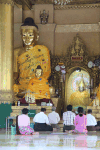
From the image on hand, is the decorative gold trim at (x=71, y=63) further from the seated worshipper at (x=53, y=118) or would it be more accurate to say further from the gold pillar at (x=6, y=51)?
the seated worshipper at (x=53, y=118)

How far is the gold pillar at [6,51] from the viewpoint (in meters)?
9.44

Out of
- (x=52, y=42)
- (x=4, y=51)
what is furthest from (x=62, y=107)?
(x=4, y=51)

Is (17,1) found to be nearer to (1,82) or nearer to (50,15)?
(50,15)

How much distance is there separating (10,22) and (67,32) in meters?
3.00

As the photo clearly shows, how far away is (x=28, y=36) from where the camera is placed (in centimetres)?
1150

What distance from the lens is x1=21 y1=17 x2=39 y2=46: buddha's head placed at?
11.3m

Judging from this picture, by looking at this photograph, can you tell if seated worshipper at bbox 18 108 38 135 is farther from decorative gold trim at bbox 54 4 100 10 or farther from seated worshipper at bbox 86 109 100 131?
decorative gold trim at bbox 54 4 100 10

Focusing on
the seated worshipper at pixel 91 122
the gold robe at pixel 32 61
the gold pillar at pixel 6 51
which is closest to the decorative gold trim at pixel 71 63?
the gold robe at pixel 32 61

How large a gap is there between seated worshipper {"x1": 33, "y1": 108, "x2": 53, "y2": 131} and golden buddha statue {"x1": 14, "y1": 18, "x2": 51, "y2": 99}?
14.7 feet

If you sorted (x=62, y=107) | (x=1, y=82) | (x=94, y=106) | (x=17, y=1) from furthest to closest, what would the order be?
1. (x=62, y=107)
2. (x=17, y=1)
3. (x=1, y=82)
4. (x=94, y=106)

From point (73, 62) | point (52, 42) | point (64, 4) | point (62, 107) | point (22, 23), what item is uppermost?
point (64, 4)

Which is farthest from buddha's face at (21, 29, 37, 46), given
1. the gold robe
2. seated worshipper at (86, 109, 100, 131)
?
seated worshipper at (86, 109, 100, 131)

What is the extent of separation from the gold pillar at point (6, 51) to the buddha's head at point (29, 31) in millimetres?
1594

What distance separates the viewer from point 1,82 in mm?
9500
